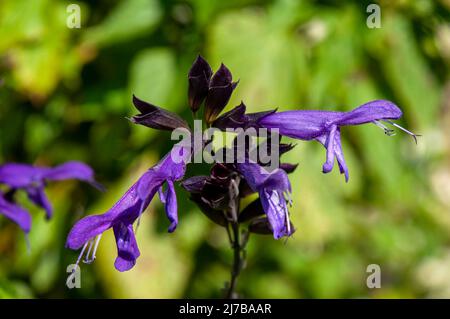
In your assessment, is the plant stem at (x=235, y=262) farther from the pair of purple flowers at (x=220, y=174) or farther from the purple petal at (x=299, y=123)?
the purple petal at (x=299, y=123)

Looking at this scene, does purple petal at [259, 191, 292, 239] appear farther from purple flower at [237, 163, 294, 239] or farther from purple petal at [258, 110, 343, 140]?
purple petal at [258, 110, 343, 140]

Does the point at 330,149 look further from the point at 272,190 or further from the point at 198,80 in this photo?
the point at 198,80

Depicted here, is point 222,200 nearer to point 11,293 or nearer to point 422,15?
point 11,293

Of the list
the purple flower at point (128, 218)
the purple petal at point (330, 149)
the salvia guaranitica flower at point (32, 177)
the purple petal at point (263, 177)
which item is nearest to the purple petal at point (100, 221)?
the purple flower at point (128, 218)

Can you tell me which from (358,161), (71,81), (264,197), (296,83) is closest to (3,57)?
(71,81)

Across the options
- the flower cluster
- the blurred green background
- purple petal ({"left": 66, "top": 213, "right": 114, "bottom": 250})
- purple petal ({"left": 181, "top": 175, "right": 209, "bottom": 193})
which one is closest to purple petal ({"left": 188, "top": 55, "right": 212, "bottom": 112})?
the flower cluster

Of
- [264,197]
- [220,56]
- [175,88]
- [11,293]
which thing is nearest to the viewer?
[264,197]
